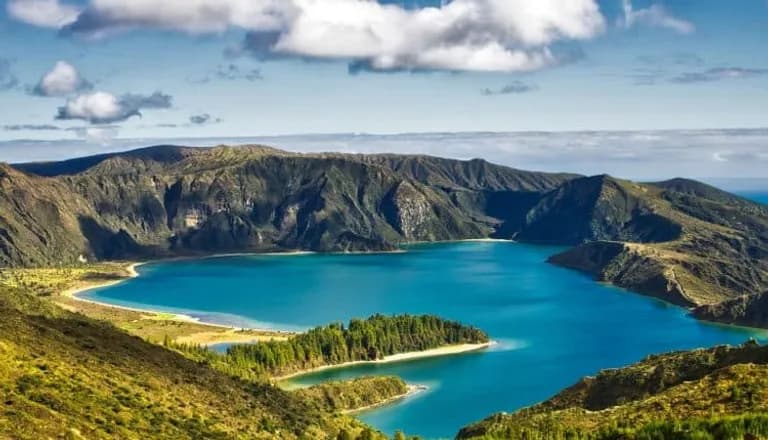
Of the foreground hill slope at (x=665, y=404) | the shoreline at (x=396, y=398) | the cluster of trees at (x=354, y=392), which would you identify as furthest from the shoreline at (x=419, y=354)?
the foreground hill slope at (x=665, y=404)

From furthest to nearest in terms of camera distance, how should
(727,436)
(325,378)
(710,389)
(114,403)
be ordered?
1. (325,378)
2. (114,403)
3. (710,389)
4. (727,436)

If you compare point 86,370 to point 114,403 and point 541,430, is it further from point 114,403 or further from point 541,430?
point 541,430

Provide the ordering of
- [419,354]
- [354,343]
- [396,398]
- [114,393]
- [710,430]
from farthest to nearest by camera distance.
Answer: [419,354]
[354,343]
[396,398]
[114,393]
[710,430]

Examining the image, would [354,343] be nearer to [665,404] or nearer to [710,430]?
[665,404]

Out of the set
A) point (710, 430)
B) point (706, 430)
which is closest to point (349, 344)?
point (710, 430)

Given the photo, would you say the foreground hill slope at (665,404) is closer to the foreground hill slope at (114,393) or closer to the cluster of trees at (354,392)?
the foreground hill slope at (114,393)

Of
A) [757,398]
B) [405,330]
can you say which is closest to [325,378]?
[405,330]

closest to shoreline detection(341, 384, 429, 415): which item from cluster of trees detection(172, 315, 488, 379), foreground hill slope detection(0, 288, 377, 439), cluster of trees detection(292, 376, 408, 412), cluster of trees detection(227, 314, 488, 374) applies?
cluster of trees detection(292, 376, 408, 412)
